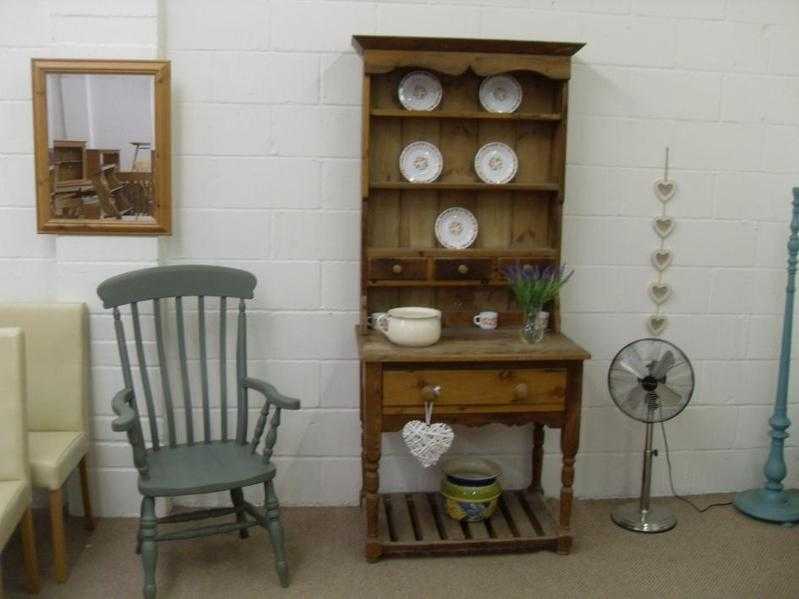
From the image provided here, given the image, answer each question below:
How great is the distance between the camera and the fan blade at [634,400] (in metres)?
3.05

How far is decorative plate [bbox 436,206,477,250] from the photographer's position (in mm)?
3039

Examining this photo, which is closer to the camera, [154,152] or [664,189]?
[154,152]

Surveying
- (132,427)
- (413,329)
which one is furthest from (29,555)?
(413,329)

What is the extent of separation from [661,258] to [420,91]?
115cm

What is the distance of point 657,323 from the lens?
3285 mm

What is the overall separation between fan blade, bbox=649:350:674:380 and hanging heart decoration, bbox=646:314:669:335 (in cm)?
27

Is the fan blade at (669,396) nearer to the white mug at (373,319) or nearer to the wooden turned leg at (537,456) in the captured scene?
the wooden turned leg at (537,456)

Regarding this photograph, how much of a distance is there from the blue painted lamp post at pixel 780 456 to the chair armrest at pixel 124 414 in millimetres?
2350

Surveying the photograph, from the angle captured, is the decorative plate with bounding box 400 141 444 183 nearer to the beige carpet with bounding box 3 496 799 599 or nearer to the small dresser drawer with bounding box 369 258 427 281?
the small dresser drawer with bounding box 369 258 427 281

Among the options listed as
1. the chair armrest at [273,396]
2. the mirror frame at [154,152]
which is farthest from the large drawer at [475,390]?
the mirror frame at [154,152]

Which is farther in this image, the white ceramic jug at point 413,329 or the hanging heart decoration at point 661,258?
the hanging heart decoration at point 661,258

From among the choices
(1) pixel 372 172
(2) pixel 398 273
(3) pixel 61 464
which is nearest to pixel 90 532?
(3) pixel 61 464

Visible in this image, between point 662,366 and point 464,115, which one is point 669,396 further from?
point 464,115

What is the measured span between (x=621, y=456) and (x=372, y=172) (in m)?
1.54
